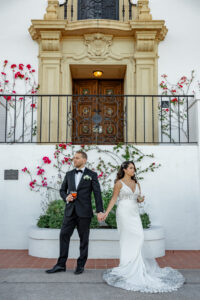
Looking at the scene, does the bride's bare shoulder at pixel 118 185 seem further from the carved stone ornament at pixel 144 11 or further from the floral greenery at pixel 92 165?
the carved stone ornament at pixel 144 11

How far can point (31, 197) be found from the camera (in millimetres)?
6570

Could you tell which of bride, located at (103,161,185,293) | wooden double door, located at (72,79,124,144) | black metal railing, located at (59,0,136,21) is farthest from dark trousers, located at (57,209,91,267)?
black metal railing, located at (59,0,136,21)

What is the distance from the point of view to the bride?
396 centimetres

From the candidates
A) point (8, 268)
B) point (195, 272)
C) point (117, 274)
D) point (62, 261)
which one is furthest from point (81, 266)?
point (195, 272)

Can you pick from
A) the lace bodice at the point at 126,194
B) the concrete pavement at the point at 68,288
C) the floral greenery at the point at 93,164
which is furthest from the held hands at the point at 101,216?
the floral greenery at the point at 93,164

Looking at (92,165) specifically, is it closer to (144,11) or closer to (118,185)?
(118,185)

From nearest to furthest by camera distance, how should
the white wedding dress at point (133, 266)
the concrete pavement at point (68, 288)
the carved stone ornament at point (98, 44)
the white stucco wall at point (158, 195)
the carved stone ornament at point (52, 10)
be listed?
the concrete pavement at point (68, 288), the white wedding dress at point (133, 266), the white stucco wall at point (158, 195), the carved stone ornament at point (52, 10), the carved stone ornament at point (98, 44)

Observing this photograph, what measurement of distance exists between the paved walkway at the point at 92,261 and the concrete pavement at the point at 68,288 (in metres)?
0.43

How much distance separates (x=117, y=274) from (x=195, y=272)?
1328 millimetres

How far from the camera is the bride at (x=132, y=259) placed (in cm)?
396

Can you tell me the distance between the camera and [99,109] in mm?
9391

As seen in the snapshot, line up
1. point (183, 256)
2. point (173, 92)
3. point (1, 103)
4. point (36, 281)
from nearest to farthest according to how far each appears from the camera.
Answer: point (36, 281), point (183, 256), point (1, 103), point (173, 92)

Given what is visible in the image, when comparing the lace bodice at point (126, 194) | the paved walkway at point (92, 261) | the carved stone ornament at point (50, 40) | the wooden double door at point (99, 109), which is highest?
the carved stone ornament at point (50, 40)

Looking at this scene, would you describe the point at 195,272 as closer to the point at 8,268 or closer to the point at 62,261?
the point at 62,261
